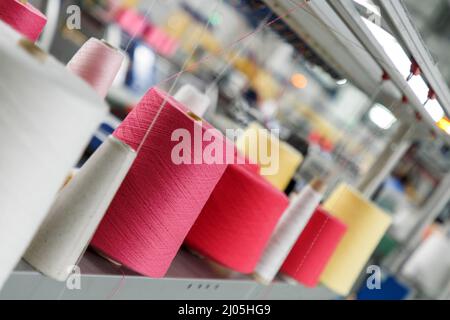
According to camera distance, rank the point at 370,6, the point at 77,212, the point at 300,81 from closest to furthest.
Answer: the point at 77,212 → the point at 370,6 → the point at 300,81

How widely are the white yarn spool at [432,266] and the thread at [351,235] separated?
153 cm

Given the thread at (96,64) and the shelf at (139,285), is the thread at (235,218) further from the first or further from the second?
the thread at (96,64)

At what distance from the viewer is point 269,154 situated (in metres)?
1.36

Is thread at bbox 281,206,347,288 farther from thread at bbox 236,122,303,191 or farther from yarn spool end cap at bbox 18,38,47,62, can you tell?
yarn spool end cap at bbox 18,38,47,62

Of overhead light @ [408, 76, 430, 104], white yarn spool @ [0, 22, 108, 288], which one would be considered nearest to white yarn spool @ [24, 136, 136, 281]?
white yarn spool @ [0, 22, 108, 288]

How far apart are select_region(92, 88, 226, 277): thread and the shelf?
2cm

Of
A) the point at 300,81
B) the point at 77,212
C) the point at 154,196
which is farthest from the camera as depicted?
the point at 300,81

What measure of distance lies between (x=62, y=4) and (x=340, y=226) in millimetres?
1850

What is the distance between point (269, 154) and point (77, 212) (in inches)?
32.9

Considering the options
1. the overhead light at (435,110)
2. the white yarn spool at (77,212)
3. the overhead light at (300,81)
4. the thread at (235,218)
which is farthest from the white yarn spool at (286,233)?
the overhead light at (300,81)

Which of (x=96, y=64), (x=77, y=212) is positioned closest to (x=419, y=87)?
(x=96, y=64)

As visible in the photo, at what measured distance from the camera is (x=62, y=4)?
102 inches

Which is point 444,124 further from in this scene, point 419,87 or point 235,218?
point 235,218

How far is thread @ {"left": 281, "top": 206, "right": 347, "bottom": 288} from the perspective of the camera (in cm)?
125
